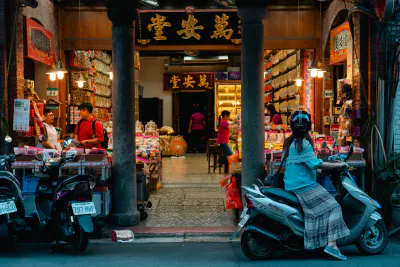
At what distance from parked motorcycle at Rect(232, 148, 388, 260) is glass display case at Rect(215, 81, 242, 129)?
17.2 meters

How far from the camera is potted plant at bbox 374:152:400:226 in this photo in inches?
329

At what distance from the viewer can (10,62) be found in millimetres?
10445

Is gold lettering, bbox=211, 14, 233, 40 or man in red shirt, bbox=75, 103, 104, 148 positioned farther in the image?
gold lettering, bbox=211, 14, 233, 40

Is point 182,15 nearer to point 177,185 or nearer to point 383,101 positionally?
point 177,185

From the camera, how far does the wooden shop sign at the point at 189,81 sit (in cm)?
2525

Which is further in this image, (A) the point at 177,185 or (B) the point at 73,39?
(B) the point at 73,39

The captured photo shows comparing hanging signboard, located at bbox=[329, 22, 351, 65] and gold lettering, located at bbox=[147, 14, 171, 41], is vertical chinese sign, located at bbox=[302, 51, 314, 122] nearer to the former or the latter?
hanging signboard, located at bbox=[329, 22, 351, 65]

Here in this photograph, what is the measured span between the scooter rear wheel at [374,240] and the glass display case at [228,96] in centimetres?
1728

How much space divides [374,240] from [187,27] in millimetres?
8873

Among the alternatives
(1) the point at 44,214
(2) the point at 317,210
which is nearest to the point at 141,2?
(1) the point at 44,214

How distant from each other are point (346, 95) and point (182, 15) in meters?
5.34

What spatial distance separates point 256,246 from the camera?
6.92 m

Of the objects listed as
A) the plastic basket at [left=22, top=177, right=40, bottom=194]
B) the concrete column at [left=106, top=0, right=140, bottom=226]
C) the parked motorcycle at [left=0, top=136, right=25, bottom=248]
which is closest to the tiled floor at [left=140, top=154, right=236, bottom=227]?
the concrete column at [left=106, top=0, right=140, bottom=226]

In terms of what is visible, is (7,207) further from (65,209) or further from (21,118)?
(21,118)
